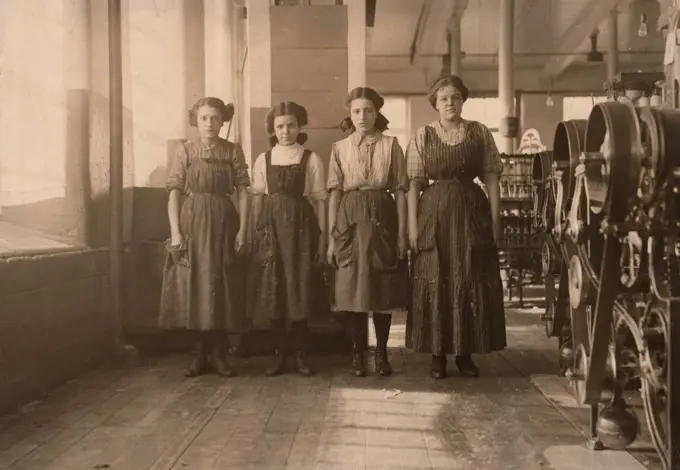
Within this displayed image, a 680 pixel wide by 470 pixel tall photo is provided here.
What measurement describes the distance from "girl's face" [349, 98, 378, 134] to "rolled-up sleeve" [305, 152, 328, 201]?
11.8 inches

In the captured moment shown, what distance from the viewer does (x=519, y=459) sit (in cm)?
263

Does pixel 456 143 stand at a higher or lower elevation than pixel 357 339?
higher

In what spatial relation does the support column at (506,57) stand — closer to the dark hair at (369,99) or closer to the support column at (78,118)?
the dark hair at (369,99)

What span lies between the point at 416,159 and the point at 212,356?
158cm

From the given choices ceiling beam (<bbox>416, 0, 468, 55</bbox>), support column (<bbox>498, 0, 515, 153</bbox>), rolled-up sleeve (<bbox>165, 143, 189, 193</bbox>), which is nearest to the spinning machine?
rolled-up sleeve (<bbox>165, 143, 189, 193</bbox>)

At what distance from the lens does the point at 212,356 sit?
4.20 m

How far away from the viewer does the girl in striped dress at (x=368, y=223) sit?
→ 400cm

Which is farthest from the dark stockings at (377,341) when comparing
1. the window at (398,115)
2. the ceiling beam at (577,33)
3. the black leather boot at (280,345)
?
the window at (398,115)

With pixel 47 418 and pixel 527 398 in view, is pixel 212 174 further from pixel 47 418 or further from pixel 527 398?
pixel 527 398

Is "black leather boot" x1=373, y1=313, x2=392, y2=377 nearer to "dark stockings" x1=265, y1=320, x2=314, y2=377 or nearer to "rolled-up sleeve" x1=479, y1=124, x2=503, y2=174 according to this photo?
"dark stockings" x1=265, y1=320, x2=314, y2=377

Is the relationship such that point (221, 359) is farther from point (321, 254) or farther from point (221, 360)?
point (321, 254)

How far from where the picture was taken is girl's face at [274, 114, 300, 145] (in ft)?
13.6

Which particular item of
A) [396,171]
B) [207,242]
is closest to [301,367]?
[207,242]

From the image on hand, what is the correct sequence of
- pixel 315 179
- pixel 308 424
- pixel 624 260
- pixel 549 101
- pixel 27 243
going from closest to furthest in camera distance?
pixel 624 260
pixel 308 424
pixel 27 243
pixel 315 179
pixel 549 101
